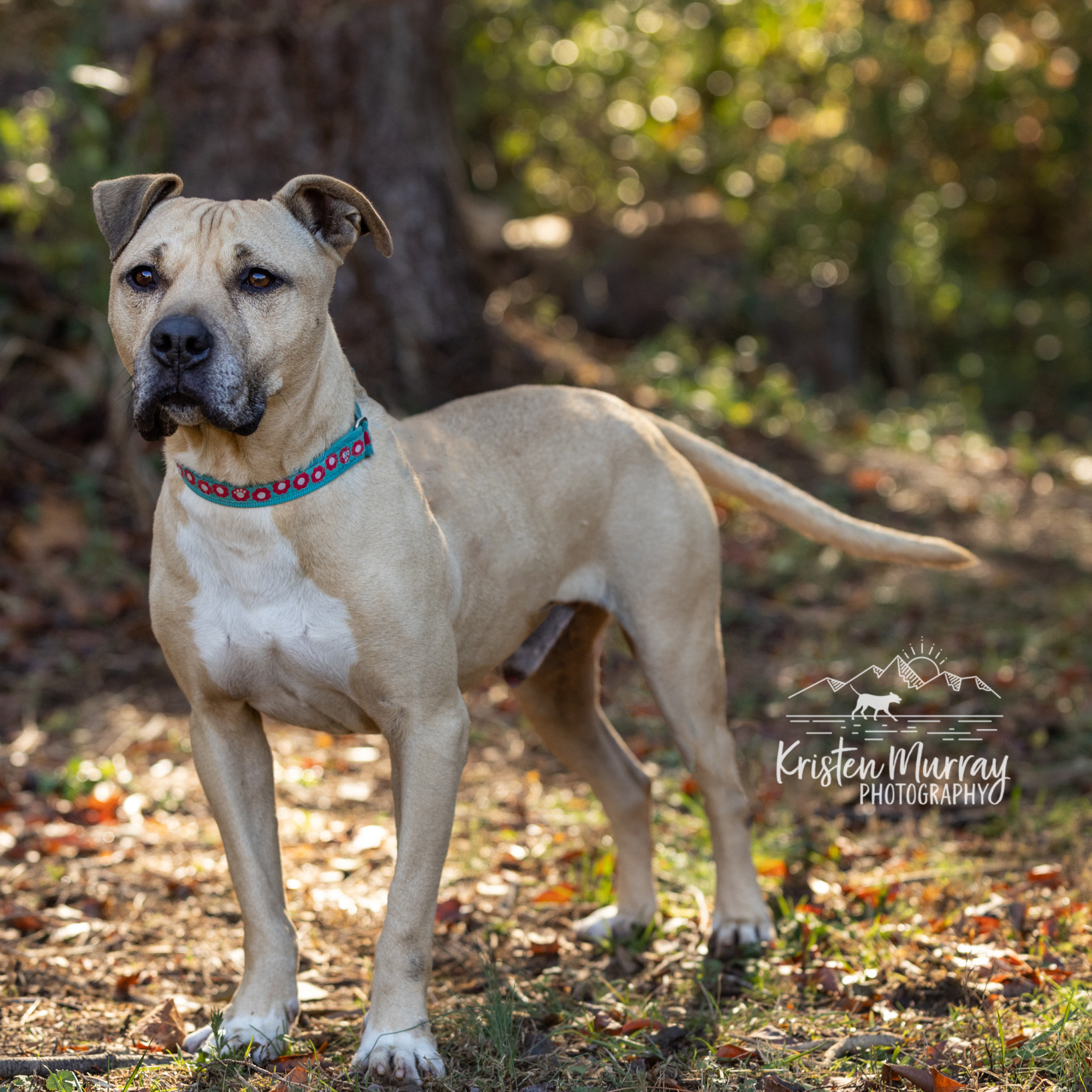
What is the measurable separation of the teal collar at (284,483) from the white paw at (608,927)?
1.90 meters

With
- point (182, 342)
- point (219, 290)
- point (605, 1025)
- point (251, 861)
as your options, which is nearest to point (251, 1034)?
point (251, 861)

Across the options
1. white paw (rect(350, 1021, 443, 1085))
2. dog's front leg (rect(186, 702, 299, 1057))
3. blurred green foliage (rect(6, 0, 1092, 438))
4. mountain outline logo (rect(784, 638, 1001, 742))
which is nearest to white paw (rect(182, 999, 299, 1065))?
dog's front leg (rect(186, 702, 299, 1057))

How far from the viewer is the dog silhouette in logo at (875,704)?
4648 millimetres

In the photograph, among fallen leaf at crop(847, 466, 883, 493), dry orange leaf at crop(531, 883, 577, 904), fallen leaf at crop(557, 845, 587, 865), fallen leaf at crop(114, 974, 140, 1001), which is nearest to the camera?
fallen leaf at crop(114, 974, 140, 1001)

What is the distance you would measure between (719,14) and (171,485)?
37.6ft

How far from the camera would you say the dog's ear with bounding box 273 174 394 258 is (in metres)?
3.25

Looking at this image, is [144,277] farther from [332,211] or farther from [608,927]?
[608,927]

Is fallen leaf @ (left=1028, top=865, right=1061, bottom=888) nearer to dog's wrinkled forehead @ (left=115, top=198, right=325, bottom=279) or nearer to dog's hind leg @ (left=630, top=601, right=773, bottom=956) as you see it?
dog's hind leg @ (left=630, top=601, right=773, bottom=956)

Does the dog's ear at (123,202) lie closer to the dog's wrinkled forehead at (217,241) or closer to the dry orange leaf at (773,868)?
the dog's wrinkled forehead at (217,241)

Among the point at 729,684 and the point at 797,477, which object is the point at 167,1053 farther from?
the point at 797,477

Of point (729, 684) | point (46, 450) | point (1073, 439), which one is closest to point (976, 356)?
point (1073, 439)

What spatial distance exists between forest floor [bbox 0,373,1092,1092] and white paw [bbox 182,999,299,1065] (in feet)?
0.26

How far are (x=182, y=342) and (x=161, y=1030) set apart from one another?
1883mm

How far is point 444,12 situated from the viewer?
827 centimetres
